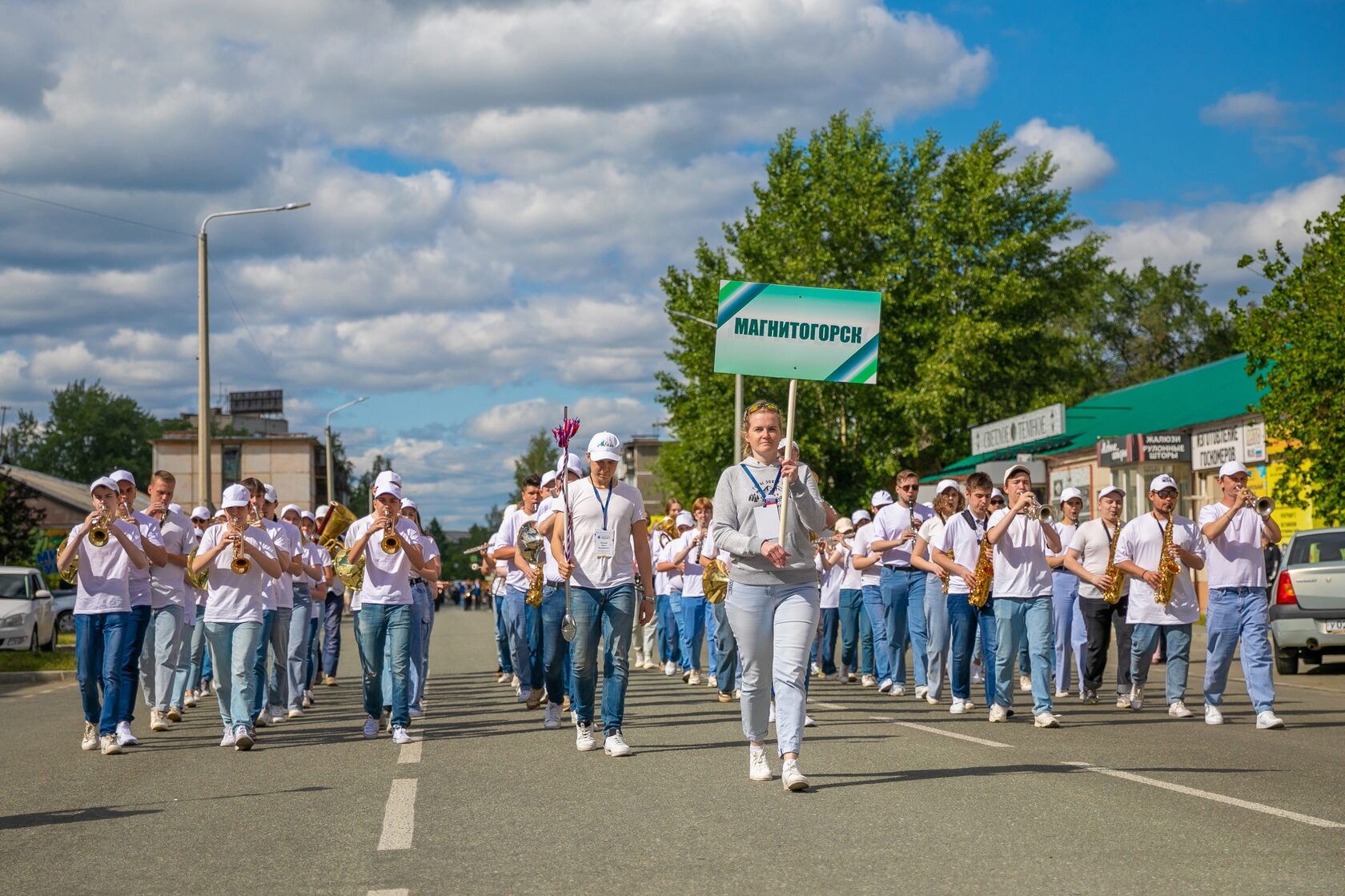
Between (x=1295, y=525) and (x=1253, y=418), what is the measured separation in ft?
7.67

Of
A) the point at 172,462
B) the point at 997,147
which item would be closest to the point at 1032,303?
the point at 997,147

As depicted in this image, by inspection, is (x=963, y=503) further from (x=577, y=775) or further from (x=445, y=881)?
(x=445, y=881)

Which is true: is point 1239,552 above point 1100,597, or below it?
above

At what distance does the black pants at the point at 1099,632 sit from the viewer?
587 inches

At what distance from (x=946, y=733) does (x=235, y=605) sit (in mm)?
5260

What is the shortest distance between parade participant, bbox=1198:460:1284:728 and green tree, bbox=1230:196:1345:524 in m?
10.1

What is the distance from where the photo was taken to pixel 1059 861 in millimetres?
6469

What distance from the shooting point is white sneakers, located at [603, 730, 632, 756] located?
34.4 ft

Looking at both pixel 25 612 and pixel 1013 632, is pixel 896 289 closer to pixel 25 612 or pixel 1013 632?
pixel 25 612

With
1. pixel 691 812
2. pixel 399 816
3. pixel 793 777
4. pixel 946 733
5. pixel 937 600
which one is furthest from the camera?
pixel 937 600

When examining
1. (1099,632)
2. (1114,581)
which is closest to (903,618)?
(1099,632)

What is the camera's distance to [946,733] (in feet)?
38.4

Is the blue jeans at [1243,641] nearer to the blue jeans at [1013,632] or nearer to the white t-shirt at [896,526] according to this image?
the blue jeans at [1013,632]

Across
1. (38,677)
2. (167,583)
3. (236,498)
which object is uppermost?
(236,498)
